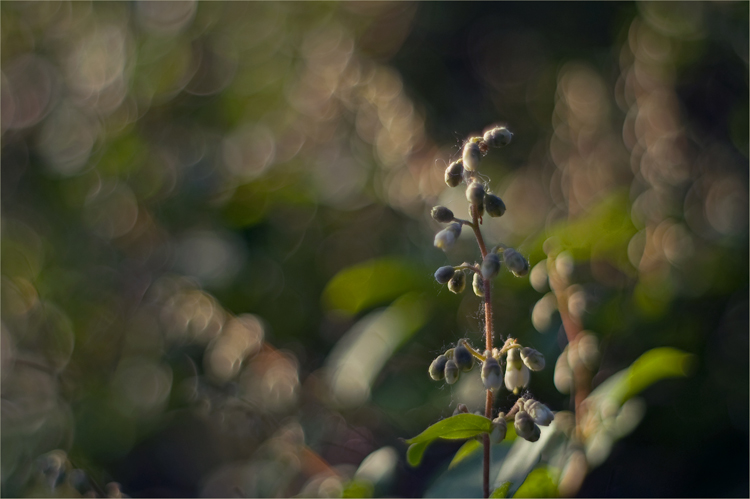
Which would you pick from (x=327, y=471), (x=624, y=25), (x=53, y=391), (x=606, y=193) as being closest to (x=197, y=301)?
(x=53, y=391)

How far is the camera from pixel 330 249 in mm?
2508

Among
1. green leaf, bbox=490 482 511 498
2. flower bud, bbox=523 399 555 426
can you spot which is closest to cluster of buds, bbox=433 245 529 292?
flower bud, bbox=523 399 555 426

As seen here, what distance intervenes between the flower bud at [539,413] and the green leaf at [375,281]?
88 centimetres

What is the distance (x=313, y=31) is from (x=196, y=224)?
4.61 ft

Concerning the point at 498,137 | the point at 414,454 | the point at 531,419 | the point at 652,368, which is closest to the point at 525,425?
the point at 531,419

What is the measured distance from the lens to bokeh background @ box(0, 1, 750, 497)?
167cm

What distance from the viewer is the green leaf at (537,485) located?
3.46 ft

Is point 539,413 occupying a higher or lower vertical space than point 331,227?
higher

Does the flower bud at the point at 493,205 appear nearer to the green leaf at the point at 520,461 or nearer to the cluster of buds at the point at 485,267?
the cluster of buds at the point at 485,267

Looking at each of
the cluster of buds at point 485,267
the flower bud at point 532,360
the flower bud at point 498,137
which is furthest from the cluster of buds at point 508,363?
the flower bud at point 498,137

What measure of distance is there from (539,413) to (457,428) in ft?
0.43

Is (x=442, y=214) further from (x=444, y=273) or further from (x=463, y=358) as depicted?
(x=463, y=358)

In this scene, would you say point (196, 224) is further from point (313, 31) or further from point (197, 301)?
point (313, 31)

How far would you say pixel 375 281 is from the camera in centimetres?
177
